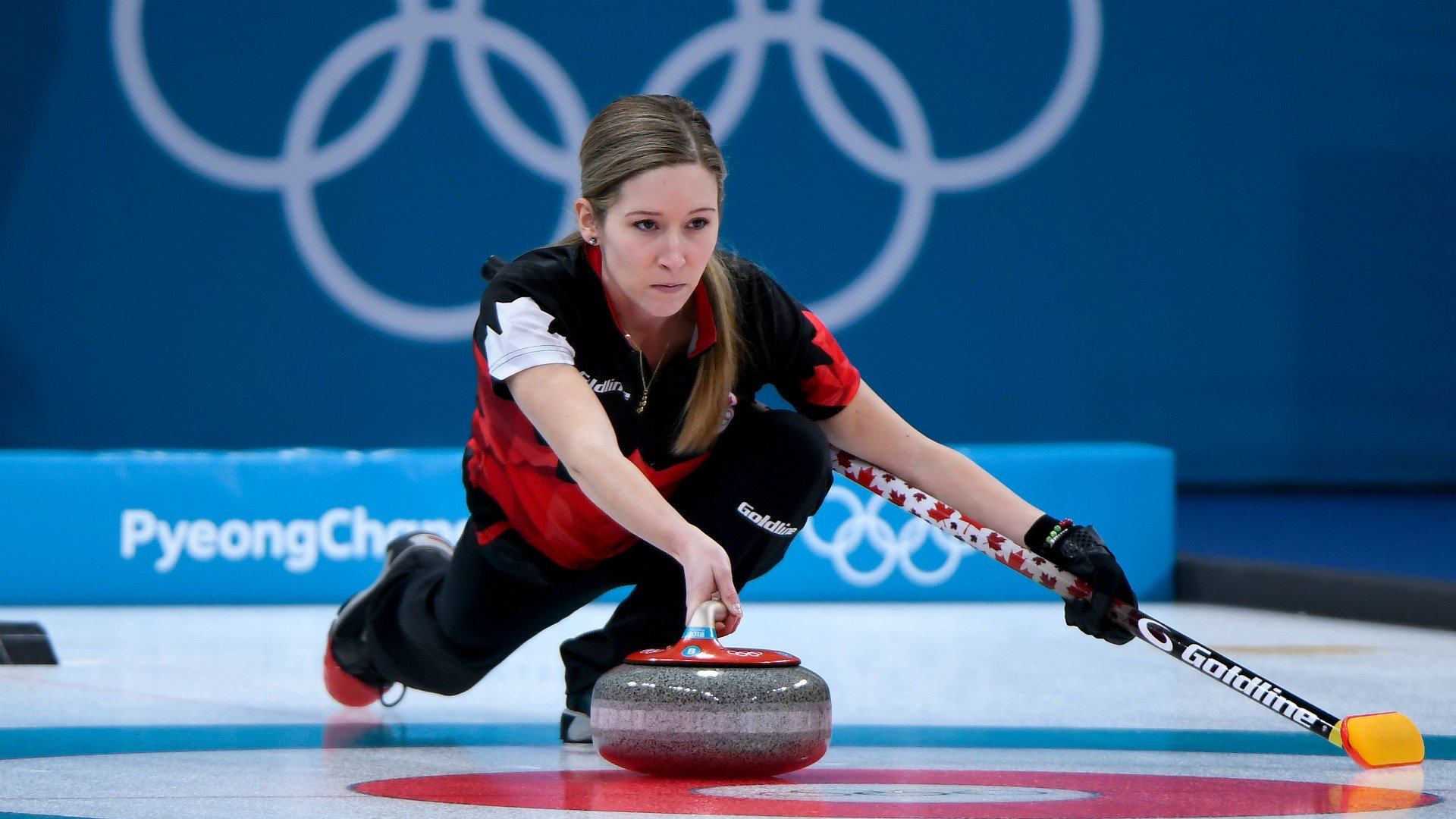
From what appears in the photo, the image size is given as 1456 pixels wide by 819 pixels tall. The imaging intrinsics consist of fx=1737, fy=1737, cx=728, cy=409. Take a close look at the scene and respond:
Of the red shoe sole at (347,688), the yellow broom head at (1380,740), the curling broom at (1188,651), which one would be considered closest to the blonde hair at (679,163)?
the curling broom at (1188,651)

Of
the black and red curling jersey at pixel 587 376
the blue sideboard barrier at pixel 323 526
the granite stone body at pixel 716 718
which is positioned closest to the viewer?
the granite stone body at pixel 716 718

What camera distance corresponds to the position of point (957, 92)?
21.7 feet

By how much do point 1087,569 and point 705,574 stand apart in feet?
1.81

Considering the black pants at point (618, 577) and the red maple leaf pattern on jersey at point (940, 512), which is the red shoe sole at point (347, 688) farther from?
the red maple leaf pattern on jersey at point (940, 512)

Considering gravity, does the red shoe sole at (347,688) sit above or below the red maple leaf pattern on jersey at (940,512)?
below

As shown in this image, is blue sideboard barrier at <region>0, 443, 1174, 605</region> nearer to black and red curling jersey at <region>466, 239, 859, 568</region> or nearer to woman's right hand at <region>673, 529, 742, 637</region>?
black and red curling jersey at <region>466, 239, 859, 568</region>

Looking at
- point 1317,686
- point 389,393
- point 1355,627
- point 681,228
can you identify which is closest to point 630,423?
point 681,228

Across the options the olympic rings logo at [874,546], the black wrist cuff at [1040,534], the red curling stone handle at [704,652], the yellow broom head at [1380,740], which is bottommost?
the yellow broom head at [1380,740]

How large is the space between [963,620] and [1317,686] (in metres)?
1.30

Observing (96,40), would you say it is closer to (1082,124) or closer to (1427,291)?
(1082,124)

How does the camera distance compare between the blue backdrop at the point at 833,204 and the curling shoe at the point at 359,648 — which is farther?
the blue backdrop at the point at 833,204

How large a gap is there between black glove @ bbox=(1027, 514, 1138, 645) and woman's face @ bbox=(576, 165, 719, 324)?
0.56 metres

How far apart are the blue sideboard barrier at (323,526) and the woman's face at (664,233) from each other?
8.18ft

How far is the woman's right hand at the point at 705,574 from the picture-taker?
184cm
